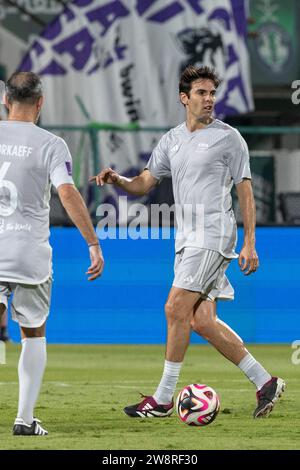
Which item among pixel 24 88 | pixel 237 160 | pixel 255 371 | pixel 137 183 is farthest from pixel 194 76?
pixel 255 371

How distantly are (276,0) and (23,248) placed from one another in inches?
630

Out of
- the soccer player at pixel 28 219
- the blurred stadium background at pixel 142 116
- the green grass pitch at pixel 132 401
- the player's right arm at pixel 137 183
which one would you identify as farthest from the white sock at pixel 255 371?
the blurred stadium background at pixel 142 116

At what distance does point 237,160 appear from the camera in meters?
9.98

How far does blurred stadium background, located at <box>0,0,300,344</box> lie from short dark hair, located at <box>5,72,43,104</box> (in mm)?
8210

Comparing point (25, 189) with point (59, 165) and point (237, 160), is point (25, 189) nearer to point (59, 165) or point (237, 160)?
point (59, 165)

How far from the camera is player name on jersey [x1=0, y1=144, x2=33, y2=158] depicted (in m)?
8.58

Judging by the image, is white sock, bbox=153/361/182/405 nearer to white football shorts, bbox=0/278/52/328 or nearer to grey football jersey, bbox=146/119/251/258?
grey football jersey, bbox=146/119/251/258

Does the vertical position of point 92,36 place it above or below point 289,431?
above

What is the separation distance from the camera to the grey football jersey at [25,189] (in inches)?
338

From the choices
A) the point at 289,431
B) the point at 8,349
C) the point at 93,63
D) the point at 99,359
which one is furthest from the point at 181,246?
the point at 93,63

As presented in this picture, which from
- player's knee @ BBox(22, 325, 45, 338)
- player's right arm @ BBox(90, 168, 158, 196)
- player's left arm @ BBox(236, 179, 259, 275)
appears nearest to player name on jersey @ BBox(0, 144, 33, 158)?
player's knee @ BBox(22, 325, 45, 338)

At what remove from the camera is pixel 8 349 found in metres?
16.1

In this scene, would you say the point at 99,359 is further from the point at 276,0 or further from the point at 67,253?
the point at 276,0

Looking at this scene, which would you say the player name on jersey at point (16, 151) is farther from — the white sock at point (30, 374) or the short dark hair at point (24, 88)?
the white sock at point (30, 374)
